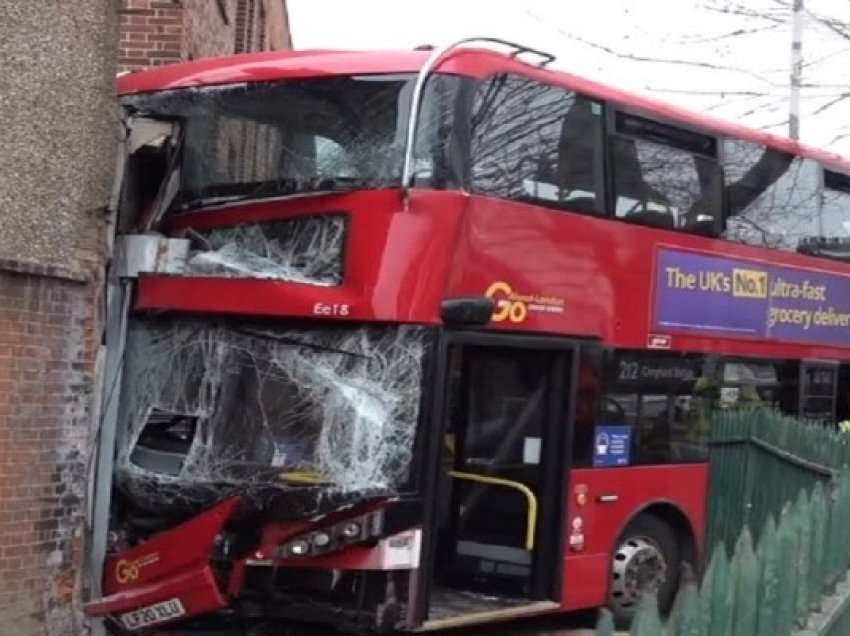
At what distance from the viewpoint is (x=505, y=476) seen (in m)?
7.82

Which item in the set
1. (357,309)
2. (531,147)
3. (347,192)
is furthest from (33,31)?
(531,147)

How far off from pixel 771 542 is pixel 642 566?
154 inches

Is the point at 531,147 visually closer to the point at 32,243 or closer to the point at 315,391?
the point at 315,391

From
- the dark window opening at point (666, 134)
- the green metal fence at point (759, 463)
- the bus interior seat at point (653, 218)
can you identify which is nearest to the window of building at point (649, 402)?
the green metal fence at point (759, 463)

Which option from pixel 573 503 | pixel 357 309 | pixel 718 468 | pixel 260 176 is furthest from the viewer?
pixel 718 468

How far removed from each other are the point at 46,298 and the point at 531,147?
9.69 ft

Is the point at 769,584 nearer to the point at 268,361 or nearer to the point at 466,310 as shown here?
the point at 466,310

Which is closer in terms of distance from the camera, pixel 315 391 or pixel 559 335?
pixel 315 391

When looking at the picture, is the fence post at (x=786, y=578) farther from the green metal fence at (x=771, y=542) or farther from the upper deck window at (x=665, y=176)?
the upper deck window at (x=665, y=176)

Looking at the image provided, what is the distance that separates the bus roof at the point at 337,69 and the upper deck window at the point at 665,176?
0.20 meters

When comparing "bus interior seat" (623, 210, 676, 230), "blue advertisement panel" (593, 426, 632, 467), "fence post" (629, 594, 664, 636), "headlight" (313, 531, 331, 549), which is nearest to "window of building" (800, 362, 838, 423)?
"bus interior seat" (623, 210, 676, 230)

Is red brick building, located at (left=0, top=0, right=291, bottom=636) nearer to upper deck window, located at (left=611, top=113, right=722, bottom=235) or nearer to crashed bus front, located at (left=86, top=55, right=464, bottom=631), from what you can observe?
crashed bus front, located at (left=86, top=55, right=464, bottom=631)

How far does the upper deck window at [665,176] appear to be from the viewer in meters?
8.19

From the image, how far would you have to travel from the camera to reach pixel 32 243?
6.73 meters
